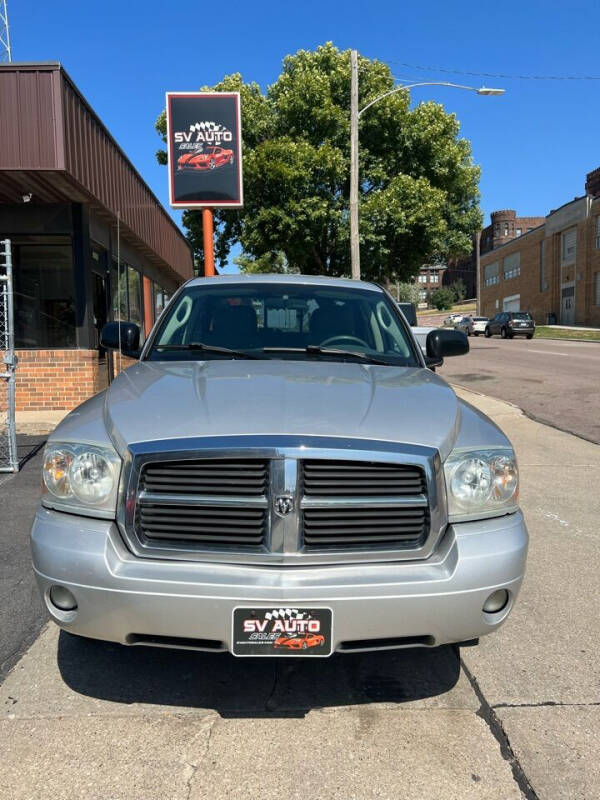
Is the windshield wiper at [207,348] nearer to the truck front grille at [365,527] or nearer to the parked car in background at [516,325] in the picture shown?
the truck front grille at [365,527]

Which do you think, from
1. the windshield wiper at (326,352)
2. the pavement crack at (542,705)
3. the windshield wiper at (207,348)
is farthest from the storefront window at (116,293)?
the pavement crack at (542,705)

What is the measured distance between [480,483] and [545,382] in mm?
13179

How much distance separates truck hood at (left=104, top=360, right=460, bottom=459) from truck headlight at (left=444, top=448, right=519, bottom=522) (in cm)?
9

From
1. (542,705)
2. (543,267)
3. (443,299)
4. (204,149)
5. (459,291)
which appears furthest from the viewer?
(459,291)

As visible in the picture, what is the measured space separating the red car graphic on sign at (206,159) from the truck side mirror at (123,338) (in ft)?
29.9

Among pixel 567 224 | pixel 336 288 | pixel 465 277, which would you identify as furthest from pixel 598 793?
pixel 465 277

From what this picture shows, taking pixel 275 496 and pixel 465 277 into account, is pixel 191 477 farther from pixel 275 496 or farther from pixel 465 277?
pixel 465 277

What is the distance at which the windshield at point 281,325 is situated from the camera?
12.1 feet

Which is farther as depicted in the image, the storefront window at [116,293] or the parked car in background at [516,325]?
the parked car in background at [516,325]

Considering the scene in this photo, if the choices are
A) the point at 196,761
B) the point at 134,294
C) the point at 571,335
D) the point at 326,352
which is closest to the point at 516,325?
the point at 571,335

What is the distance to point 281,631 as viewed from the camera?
2.29 meters

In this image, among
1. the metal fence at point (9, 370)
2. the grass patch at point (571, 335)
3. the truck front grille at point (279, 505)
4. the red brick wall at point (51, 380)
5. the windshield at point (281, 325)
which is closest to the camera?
the truck front grille at point (279, 505)

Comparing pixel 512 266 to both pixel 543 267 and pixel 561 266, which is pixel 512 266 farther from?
pixel 561 266

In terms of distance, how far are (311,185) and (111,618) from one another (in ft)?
69.6
